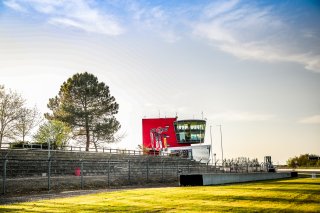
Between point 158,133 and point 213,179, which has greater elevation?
point 158,133

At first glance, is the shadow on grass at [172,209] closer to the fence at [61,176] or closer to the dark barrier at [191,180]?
the fence at [61,176]

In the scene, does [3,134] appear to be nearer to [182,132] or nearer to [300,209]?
[300,209]

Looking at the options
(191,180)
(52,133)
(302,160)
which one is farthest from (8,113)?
(302,160)

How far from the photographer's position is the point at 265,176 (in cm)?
3431

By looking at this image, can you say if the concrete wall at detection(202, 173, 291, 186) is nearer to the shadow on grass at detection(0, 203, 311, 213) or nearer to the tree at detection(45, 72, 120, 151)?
the shadow on grass at detection(0, 203, 311, 213)

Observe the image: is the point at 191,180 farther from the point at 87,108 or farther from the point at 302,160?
the point at 302,160

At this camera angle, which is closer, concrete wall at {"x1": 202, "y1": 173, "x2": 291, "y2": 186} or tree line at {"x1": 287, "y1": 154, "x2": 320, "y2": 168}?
concrete wall at {"x1": 202, "y1": 173, "x2": 291, "y2": 186}

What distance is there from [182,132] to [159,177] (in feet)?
166

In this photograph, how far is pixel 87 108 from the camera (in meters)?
57.5

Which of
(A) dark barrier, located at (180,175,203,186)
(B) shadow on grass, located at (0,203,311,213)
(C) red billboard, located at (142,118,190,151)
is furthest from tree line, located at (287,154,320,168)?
(B) shadow on grass, located at (0,203,311,213)

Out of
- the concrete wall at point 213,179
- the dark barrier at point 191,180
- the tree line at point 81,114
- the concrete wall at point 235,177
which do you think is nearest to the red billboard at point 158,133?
the tree line at point 81,114

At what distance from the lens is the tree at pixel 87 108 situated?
5609 cm

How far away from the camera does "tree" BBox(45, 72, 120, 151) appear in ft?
184

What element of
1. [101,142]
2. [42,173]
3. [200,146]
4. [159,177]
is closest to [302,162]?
[200,146]
